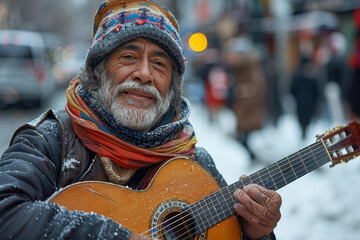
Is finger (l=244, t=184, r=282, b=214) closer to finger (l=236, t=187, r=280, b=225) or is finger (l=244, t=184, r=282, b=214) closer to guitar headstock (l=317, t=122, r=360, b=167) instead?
finger (l=236, t=187, r=280, b=225)

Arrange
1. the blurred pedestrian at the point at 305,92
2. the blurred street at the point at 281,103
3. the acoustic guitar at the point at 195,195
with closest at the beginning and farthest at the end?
the acoustic guitar at the point at 195,195, the blurred street at the point at 281,103, the blurred pedestrian at the point at 305,92

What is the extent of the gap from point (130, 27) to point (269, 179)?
101 centimetres

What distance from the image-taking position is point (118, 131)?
2146mm

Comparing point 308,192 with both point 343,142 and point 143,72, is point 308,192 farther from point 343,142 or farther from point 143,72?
point 143,72

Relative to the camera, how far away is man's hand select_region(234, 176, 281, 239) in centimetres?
200

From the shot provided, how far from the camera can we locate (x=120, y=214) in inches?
76.1

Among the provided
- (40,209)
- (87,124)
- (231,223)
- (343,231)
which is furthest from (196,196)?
(343,231)

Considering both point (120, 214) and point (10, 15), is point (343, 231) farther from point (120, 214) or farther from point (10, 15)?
point (10, 15)

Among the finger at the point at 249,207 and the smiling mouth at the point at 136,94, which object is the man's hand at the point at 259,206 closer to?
the finger at the point at 249,207

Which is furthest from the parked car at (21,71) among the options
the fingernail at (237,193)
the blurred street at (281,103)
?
the fingernail at (237,193)

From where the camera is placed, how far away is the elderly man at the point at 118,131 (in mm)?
1811

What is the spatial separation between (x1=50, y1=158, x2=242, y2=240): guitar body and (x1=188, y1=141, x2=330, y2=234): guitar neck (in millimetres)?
43

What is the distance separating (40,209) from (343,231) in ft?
12.4

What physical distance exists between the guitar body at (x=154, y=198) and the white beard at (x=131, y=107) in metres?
0.25
